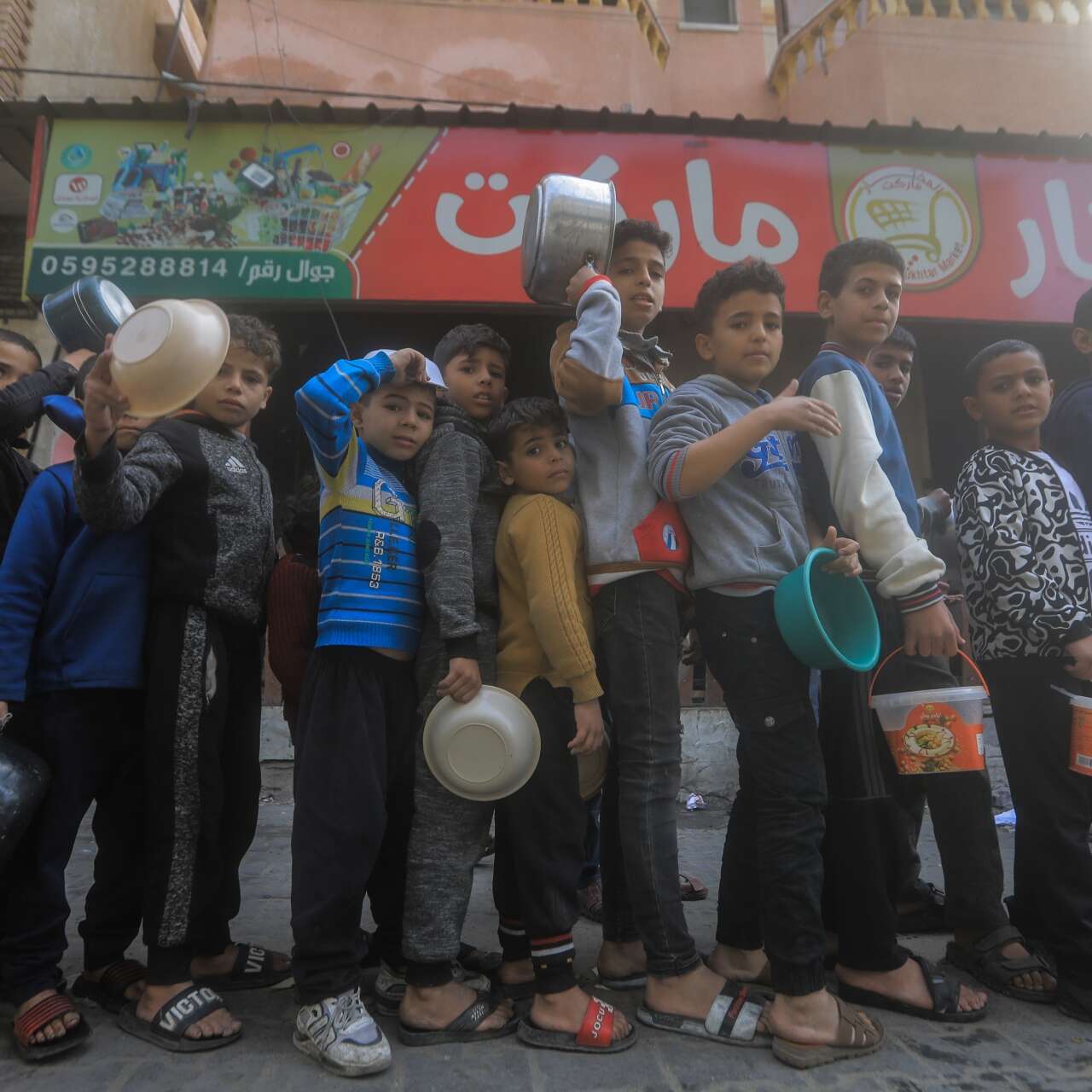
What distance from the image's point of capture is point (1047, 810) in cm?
211

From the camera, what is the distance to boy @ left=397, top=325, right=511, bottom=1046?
1.84m

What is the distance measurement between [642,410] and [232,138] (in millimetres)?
4019

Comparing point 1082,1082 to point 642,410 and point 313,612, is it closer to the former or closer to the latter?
point 642,410

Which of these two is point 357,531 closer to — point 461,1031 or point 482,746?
point 482,746

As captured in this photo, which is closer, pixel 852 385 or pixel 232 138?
pixel 852 385

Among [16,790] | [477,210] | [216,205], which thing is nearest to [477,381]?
[16,790]

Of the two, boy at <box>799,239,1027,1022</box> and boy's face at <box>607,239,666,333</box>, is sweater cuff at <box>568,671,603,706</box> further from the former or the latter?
boy's face at <box>607,239,666,333</box>

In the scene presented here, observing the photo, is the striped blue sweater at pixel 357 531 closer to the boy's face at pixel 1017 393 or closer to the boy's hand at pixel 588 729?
the boy's hand at pixel 588 729

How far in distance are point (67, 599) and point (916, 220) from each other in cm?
512

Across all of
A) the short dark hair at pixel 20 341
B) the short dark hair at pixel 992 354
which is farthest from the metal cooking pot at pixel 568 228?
the short dark hair at pixel 20 341

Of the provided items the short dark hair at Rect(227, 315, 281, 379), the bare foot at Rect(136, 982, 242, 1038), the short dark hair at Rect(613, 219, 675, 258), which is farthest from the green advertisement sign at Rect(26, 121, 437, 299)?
the bare foot at Rect(136, 982, 242, 1038)

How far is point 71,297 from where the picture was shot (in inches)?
86.8

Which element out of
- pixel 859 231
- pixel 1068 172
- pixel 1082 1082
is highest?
pixel 1068 172

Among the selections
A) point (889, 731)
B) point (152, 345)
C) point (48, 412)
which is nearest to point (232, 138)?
point (48, 412)
